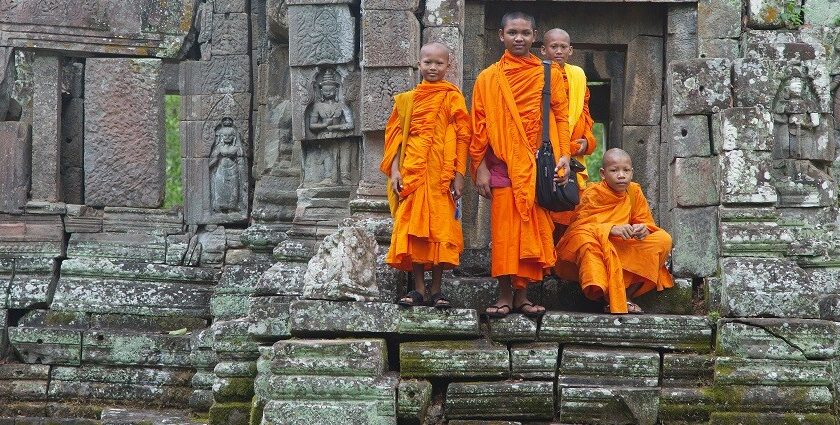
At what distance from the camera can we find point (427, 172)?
8.98m

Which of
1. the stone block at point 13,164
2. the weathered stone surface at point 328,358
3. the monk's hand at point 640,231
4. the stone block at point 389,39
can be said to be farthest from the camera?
the stone block at point 13,164

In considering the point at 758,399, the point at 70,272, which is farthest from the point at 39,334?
the point at 758,399

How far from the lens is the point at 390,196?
9.28m

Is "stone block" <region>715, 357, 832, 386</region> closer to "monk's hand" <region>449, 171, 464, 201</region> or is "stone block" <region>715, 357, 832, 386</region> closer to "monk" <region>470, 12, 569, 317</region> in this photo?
"monk" <region>470, 12, 569, 317</region>

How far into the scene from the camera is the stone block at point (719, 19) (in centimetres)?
1029

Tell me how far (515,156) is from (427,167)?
0.53 meters

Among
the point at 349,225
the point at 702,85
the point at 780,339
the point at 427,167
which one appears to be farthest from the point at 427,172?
the point at 780,339

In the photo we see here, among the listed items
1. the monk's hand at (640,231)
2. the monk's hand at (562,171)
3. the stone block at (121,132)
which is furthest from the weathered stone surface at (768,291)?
the stone block at (121,132)

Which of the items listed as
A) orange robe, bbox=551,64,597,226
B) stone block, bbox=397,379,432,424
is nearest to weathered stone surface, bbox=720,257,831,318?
orange robe, bbox=551,64,597,226

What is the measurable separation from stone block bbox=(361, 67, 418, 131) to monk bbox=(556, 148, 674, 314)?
143cm

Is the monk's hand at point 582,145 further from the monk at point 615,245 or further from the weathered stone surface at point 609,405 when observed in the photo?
the weathered stone surface at point 609,405

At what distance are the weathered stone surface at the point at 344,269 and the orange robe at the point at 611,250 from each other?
121 centimetres

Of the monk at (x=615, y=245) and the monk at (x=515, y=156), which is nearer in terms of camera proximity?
the monk at (x=515, y=156)

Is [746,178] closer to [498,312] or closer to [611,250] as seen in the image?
[611,250]
